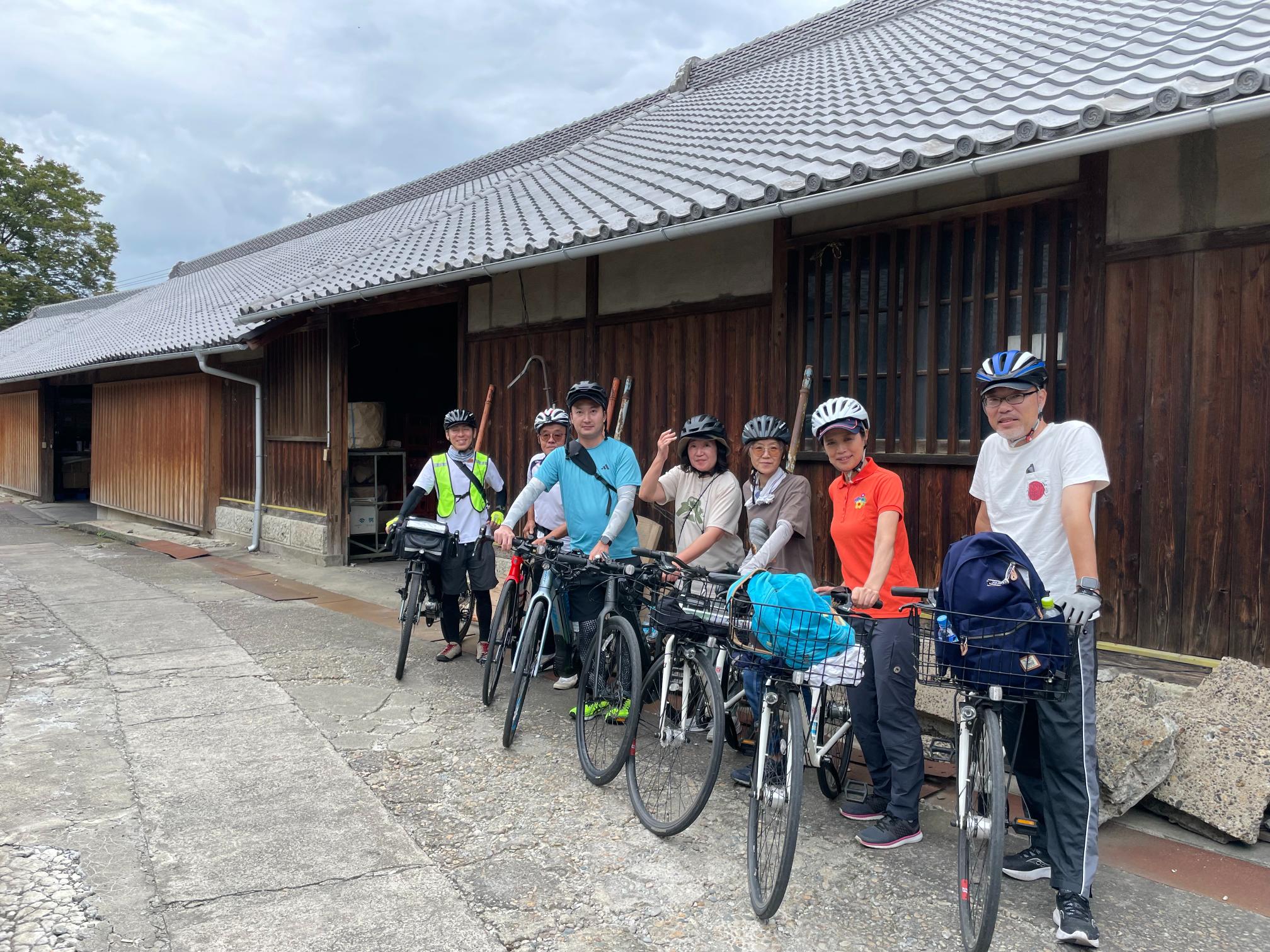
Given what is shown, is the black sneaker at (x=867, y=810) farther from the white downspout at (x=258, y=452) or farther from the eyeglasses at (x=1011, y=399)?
the white downspout at (x=258, y=452)

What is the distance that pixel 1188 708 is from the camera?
3.91 m

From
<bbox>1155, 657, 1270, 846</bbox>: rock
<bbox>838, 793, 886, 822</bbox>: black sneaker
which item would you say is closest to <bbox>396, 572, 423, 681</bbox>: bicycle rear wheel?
<bbox>838, 793, 886, 822</bbox>: black sneaker

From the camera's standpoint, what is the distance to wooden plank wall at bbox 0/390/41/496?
20953 millimetres

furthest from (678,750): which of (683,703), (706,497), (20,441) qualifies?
(20,441)

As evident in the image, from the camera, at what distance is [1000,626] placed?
2877mm

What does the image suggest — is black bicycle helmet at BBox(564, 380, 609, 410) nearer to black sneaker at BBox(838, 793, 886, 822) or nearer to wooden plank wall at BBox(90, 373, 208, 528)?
black sneaker at BBox(838, 793, 886, 822)

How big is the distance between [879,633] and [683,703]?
2.85ft

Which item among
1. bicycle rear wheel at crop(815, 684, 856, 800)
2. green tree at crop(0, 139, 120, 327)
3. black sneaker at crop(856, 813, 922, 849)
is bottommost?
black sneaker at crop(856, 813, 922, 849)

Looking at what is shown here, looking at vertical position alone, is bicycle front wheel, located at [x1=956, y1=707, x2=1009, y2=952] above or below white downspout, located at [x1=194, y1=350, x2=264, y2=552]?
below

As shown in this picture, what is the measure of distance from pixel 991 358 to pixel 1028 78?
313 centimetres

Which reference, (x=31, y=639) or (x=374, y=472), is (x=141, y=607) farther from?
(x=374, y=472)

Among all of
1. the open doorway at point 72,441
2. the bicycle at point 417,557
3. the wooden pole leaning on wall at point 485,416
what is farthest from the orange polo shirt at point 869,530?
the open doorway at point 72,441

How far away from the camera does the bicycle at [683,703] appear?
3510 millimetres

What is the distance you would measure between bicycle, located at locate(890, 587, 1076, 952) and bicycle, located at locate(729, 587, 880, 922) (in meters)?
0.29
